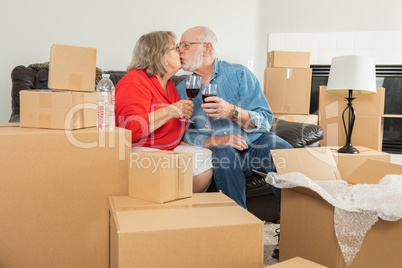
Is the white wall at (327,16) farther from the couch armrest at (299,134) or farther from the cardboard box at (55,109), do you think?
the cardboard box at (55,109)

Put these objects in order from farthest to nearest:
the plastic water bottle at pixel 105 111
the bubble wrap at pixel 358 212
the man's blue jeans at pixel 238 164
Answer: the man's blue jeans at pixel 238 164
the plastic water bottle at pixel 105 111
the bubble wrap at pixel 358 212

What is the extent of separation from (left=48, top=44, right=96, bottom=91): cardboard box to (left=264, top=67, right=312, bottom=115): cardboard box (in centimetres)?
269

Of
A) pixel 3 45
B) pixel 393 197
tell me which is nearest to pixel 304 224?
pixel 393 197

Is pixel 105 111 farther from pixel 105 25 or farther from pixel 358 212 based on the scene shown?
pixel 105 25

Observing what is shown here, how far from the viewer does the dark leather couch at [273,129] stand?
1.91 metres

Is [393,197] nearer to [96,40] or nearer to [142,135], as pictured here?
[142,135]

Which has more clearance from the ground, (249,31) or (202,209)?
(249,31)

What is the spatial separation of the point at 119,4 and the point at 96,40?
37 centimetres

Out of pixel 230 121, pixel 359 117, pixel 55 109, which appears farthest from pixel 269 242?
pixel 359 117

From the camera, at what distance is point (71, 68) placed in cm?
122

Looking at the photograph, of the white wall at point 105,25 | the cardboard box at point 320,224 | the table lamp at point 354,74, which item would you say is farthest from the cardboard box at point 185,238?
the white wall at point 105,25

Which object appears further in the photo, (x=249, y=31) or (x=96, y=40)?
(x=249, y=31)

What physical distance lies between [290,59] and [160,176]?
2952mm

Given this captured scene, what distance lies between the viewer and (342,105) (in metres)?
3.43
